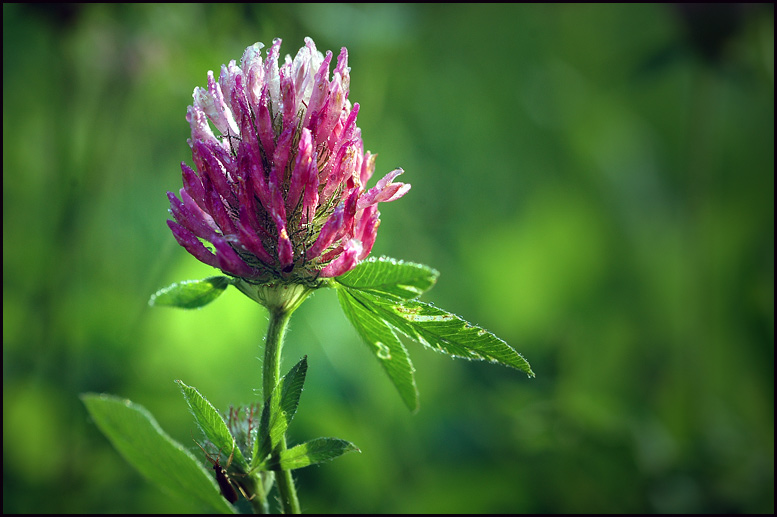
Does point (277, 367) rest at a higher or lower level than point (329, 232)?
lower

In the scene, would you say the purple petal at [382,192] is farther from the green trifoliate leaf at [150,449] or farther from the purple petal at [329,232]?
the green trifoliate leaf at [150,449]

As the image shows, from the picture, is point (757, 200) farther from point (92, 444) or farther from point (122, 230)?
point (92, 444)

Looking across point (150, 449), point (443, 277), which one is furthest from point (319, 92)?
point (443, 277)

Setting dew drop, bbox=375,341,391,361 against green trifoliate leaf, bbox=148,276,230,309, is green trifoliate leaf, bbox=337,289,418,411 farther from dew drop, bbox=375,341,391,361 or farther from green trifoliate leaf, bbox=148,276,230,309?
green trifoliate leaf, bbox=148,276,230,309

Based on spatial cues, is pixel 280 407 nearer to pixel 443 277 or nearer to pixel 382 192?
pixel 382 192

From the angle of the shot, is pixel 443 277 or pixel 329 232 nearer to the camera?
pixel 329 232

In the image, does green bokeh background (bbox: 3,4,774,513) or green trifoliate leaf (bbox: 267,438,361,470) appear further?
green bokeh background (bbox: 3,4,774,513)

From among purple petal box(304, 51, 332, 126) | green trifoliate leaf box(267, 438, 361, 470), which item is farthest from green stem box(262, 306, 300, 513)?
purple petal box(304, 51, 332, 126)

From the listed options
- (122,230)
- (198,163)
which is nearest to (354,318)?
(198,163)
